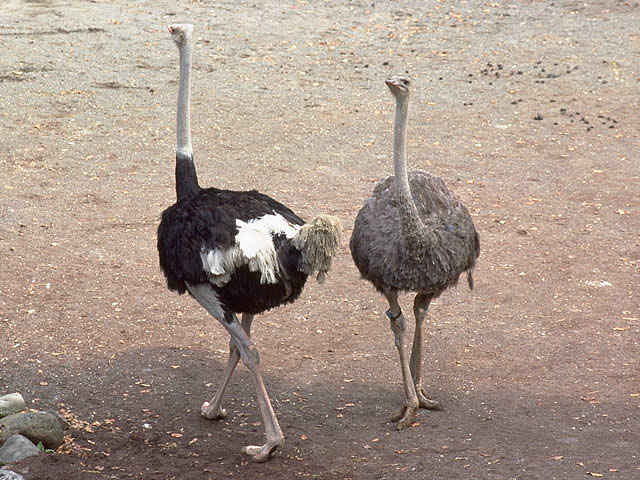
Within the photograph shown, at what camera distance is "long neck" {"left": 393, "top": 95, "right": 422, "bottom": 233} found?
5078 mm

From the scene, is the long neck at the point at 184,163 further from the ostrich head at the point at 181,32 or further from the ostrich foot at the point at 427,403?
the ostrich foot at the point at 427,403

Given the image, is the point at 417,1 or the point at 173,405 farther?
the point at 417,1

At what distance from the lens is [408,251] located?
5.07m

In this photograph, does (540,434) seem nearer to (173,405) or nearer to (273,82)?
(173,405)

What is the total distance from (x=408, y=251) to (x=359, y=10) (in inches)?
376

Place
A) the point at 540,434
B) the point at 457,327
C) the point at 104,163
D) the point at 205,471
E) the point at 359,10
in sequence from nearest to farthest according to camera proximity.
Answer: the point at 205,471, the point at 540,434, the point at 457,327, the point at 104,163, the point at 359,10

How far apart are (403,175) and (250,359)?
3.93 ft

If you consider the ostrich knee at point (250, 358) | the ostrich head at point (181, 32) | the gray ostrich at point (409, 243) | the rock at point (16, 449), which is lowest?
the rock at point (16, 449)

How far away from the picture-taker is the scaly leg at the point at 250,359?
4906mm

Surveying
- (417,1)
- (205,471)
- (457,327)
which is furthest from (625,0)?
(205,471)

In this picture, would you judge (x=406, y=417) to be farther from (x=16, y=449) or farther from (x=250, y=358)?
(x=16, y=449)

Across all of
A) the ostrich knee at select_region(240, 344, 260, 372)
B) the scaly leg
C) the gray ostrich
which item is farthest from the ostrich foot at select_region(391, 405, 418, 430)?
the ostrich knee at select_region(240, 344, 260, 372)

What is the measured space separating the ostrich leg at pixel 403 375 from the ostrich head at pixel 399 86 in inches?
40.4

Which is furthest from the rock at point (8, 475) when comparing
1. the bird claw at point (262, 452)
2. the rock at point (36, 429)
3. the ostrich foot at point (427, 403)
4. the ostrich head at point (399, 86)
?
the ostrich head at point (399, 86)
